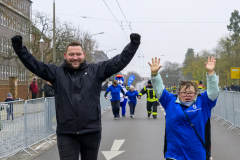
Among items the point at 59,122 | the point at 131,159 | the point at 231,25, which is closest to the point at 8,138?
the point at 131,159

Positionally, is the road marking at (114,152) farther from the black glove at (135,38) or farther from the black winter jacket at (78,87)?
the black glove at (135,38)

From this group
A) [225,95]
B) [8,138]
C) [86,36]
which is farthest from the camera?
[86,36]

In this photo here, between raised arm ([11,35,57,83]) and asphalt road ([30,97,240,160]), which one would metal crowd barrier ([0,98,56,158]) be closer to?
asphalt road ([30,97,240,160])

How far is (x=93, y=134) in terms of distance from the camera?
404 centimetres

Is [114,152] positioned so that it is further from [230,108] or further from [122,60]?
[230,108]

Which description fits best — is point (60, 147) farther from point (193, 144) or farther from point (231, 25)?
point (231, 25)

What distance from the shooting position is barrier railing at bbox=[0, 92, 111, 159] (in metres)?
7.49

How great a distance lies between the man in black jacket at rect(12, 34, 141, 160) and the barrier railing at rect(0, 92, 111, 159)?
355cm

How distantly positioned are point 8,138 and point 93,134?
13.3 feet

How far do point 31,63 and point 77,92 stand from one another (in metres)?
0.59

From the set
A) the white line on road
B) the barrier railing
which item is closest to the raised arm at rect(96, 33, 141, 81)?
the barrier railing

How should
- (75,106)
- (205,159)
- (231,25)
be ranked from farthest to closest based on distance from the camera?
(231,25) < (205,159) < (75,106)

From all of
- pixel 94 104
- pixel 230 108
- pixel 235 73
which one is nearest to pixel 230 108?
pixel 230 108

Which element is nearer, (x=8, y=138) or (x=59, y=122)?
(x=59, y=122)
